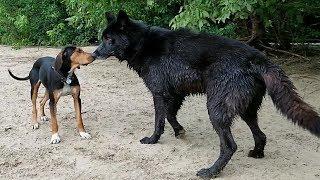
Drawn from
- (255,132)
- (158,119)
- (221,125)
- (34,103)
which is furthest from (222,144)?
(34,103)

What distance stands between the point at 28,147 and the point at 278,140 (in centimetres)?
322

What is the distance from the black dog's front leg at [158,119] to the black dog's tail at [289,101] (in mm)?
1498

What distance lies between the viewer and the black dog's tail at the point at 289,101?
4438 mm

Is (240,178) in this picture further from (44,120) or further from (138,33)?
(44,120)

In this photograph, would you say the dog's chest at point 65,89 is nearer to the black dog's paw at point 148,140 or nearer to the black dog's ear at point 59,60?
the black dog's ear at point 59,60

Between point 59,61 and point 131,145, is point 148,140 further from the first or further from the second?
point 59,61

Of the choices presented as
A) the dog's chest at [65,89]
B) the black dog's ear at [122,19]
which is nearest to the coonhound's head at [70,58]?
the dog's chest at [65,89]

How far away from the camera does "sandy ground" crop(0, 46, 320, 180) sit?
5.36 metres

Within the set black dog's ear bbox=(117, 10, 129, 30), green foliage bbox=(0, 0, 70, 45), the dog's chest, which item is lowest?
green foliage bbox=(0, 0, 70, 45)

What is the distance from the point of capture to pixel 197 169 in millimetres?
5379

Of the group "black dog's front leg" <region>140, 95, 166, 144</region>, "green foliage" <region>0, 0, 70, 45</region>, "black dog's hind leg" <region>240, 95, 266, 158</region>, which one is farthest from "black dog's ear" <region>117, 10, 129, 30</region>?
"green foliage" <region>0, 0, 70, 45</region>

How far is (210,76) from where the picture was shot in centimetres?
531

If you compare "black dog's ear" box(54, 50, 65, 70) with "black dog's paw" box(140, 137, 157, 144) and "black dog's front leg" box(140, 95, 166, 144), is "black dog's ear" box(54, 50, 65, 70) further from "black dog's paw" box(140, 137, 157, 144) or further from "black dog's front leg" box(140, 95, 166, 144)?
"black dog's paw" box(140, 137, 157, 144)

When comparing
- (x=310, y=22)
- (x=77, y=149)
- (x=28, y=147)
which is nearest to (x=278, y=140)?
(x=77, y=149)
